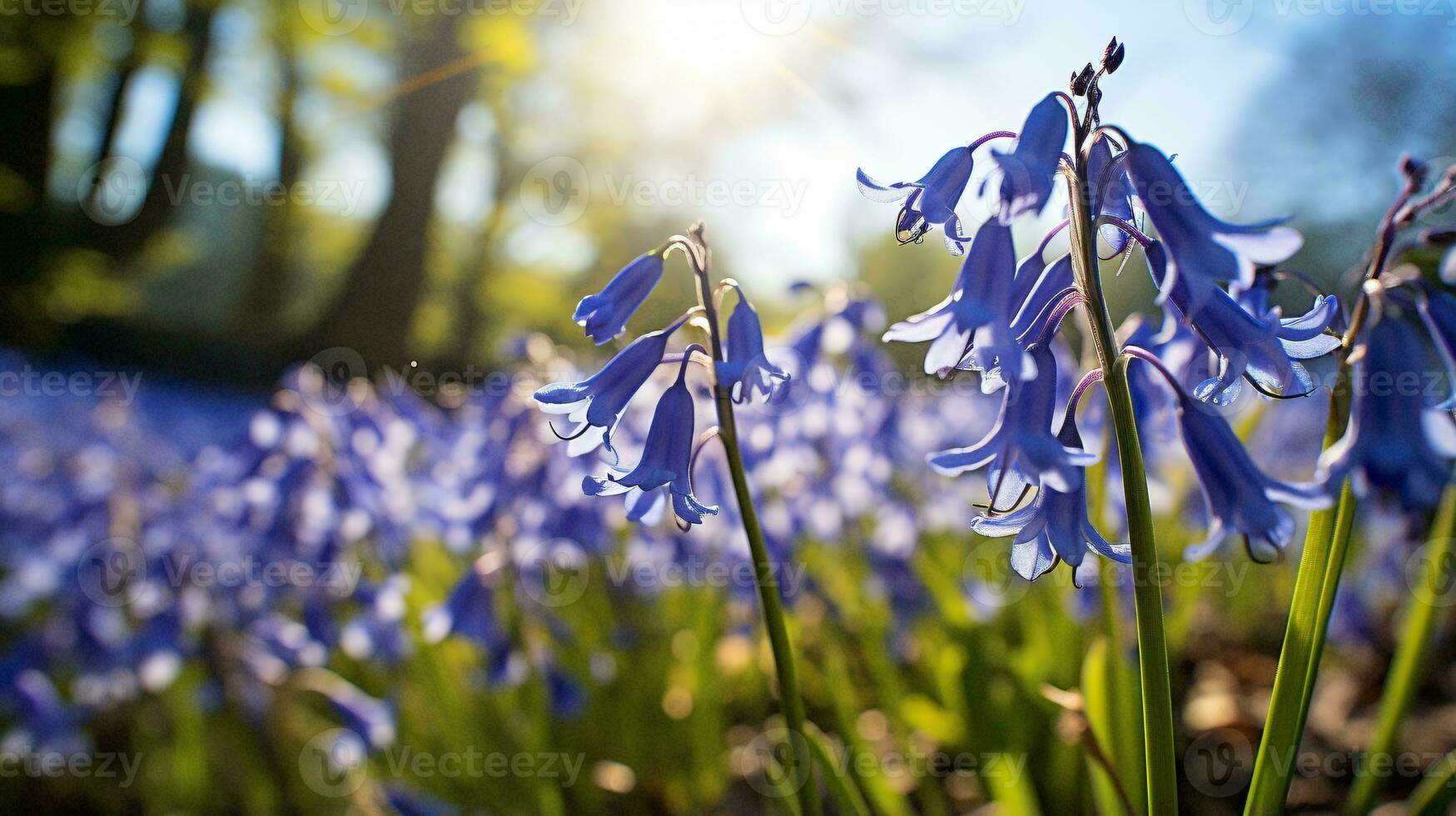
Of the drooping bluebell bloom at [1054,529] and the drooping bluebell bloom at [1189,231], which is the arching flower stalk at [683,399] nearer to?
the drooping bluebell bloom at [1054,529]

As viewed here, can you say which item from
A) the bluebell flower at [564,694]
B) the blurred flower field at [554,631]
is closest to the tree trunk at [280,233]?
the blurred flower field at [554,631]

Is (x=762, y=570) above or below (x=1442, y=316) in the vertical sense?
below

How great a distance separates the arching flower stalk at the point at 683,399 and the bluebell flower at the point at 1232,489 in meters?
0.49

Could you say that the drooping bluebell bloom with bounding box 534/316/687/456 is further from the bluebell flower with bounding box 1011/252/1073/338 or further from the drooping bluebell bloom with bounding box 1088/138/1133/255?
the drooping bluebell bloom with bounding box 1088/138/1133/255

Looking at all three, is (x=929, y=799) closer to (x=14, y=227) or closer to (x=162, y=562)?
(x=162, y=562)

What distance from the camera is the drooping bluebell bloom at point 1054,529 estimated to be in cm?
94

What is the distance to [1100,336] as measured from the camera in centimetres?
89

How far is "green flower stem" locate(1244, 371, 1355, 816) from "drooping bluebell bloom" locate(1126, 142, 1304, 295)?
312 mm

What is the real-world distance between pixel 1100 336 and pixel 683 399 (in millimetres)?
532

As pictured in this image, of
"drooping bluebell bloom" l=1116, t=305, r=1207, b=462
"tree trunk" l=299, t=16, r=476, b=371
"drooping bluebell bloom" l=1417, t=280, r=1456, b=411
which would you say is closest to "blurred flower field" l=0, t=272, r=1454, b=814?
"drooping bluebell bloom" l=1116, t=305, r=1207, b=462

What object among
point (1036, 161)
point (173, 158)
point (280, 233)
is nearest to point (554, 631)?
point (1036, 161)

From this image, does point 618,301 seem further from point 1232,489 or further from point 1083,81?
point 1232,489

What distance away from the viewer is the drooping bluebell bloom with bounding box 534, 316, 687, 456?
1.10m

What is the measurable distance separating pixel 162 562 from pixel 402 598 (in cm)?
153
